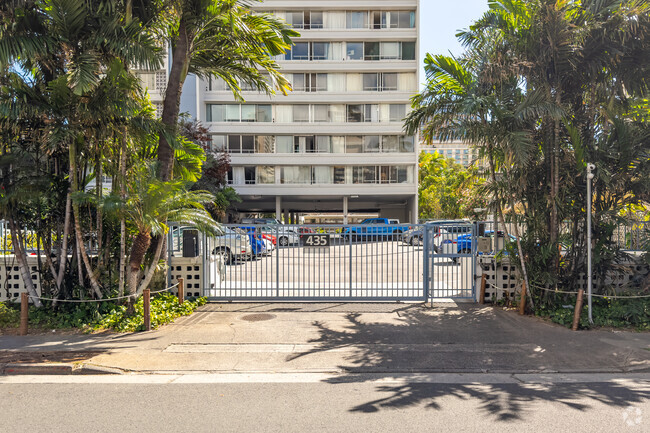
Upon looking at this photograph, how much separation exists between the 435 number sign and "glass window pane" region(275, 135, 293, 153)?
28296 millimetres

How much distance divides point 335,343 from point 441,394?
249 centimetres

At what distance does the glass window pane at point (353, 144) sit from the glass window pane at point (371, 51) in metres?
6.91

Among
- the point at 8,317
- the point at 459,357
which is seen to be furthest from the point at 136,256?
the point at 459,357

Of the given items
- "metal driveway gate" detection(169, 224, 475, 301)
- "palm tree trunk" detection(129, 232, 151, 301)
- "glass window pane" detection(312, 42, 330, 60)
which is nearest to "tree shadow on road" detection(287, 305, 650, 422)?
"metal driveway gate" detection(169, 224, 475, 301)

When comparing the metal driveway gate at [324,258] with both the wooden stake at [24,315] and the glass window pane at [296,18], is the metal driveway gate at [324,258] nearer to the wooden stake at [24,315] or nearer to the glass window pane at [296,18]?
the wooden stake at [24,315]

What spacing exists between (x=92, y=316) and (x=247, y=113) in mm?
31300

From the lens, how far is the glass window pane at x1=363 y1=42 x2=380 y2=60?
37906 millimetres

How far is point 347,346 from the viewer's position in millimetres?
7367

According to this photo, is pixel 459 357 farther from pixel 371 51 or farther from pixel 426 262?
pixel 371 51

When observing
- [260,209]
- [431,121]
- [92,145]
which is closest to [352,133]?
[260,209]

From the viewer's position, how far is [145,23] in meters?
8.83

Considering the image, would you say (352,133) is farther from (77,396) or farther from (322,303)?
(77,396)

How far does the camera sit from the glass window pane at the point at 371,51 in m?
37.9

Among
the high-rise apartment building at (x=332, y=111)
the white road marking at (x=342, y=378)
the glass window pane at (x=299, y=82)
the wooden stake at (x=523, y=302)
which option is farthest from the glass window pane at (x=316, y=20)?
the white road marking at (x=342, y=378)
